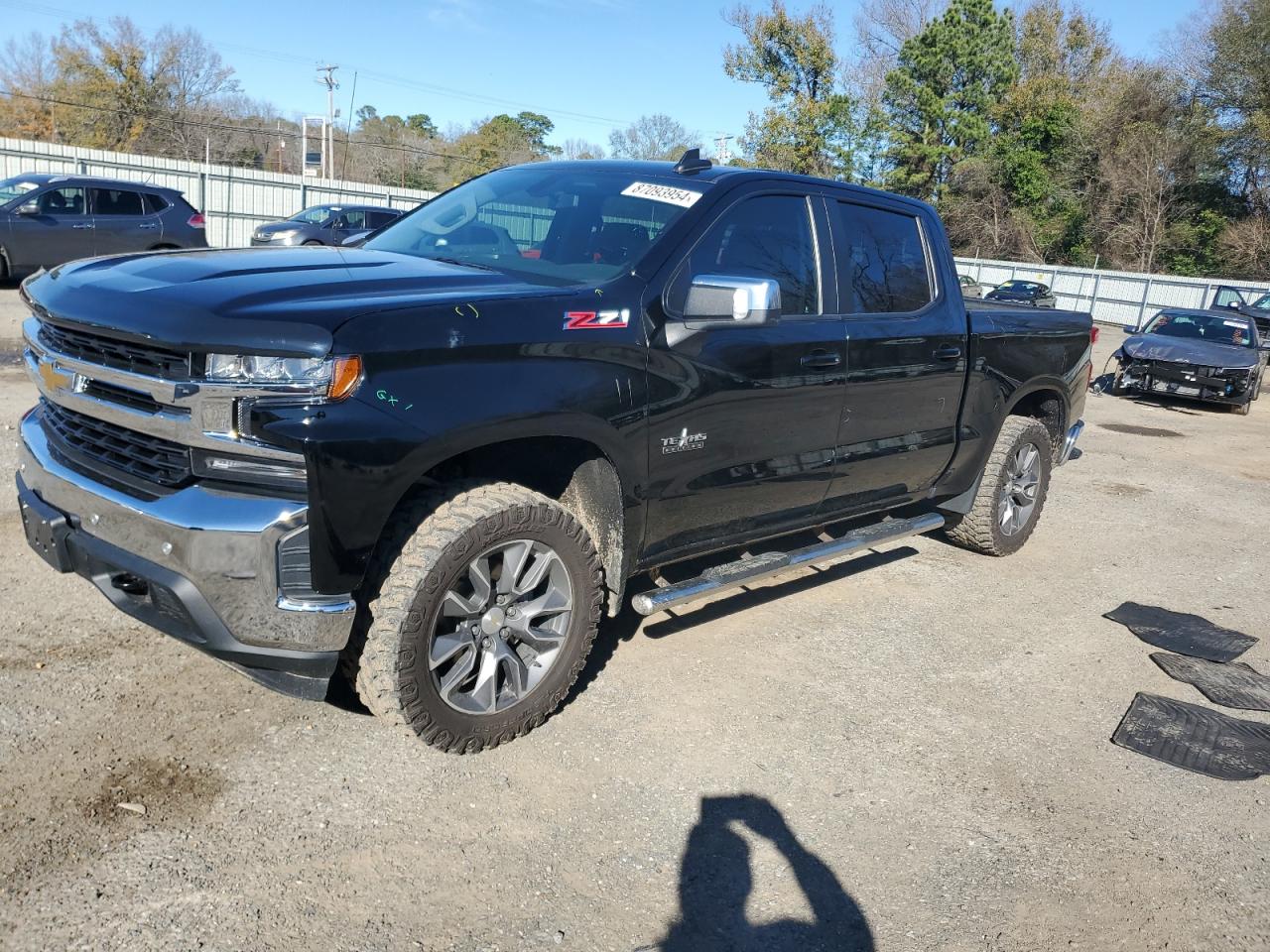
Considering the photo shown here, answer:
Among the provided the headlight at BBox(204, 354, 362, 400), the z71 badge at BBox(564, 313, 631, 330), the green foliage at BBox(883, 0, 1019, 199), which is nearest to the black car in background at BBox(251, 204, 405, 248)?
the z71 badge at BBox(564, 313, 631, 330)

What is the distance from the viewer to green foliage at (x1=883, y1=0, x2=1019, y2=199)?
47.4 metres

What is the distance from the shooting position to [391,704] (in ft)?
10.5

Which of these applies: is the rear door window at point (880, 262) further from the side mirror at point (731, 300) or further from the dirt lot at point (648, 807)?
the dirt lot at point (648, 807)

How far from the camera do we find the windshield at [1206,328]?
15562mm

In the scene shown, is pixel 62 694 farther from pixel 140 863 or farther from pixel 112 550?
pixel 140 863

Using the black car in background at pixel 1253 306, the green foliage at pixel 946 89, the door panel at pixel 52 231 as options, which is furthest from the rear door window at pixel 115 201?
the green foliage at pixel 946 89

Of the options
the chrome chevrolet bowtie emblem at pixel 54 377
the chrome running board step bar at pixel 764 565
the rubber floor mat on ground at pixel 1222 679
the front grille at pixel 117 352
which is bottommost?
the rubber floor mat on ground at pixel 1222 679

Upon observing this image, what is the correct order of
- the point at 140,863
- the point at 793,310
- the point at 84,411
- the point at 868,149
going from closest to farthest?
the point at 140,863 < the point at 84,411 < the point at 793,310 < the point at 868,149

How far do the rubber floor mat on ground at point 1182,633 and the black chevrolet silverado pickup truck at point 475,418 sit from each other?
64.0 inches

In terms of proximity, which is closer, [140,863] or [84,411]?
[140,863]

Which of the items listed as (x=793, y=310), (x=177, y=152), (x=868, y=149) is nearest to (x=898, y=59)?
(x=868, y=149)

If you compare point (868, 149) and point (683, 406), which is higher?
point (868, 149)

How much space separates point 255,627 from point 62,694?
1150 millimetres

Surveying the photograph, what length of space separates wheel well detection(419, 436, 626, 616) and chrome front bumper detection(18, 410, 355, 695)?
2.22 feet
